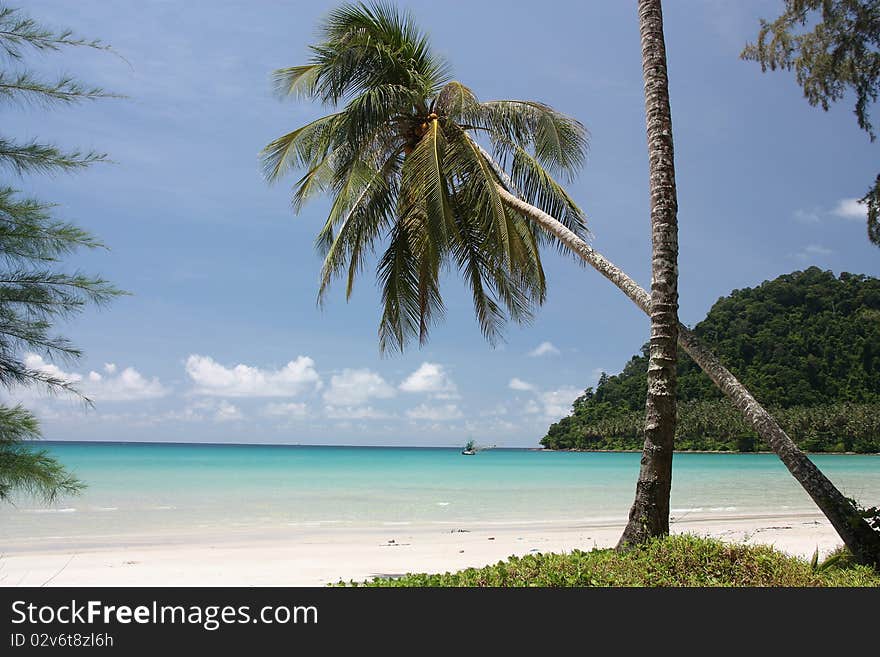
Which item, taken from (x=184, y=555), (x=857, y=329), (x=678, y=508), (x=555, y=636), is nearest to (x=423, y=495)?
(x=678, y=508)

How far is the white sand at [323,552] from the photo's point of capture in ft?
31.8

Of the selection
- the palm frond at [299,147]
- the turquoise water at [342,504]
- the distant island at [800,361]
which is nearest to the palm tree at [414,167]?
the palm frond at [299,147]

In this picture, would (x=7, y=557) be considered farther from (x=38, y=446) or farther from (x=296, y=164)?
(x=38, y=446)

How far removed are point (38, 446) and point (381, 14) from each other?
28.4 ft

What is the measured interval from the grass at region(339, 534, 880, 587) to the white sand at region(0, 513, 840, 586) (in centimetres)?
171

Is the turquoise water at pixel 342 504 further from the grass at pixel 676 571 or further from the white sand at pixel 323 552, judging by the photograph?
Result: the grass at pixel 676 571

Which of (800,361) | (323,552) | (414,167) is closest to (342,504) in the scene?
(323,552)

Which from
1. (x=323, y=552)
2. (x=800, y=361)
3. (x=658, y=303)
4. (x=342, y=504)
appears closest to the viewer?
(x=658, y=303)

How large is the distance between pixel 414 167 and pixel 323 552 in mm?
6932

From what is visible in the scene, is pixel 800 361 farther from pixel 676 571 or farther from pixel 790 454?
pixel 676 571

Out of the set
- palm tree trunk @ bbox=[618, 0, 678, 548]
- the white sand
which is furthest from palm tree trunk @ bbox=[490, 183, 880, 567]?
the white sand

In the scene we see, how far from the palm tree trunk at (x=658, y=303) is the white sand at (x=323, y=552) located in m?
1.93

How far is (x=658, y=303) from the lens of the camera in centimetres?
694

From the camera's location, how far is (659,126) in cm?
725
